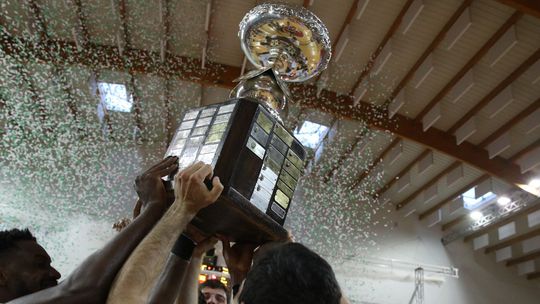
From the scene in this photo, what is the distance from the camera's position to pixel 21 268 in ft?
3.11

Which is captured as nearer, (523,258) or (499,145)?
(499,145)

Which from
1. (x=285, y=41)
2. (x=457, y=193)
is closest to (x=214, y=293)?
(x=285, y=41)

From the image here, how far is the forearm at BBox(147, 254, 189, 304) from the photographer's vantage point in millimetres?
1141

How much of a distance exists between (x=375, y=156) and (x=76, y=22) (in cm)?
546

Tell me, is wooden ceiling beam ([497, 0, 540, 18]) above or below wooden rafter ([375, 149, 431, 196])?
below

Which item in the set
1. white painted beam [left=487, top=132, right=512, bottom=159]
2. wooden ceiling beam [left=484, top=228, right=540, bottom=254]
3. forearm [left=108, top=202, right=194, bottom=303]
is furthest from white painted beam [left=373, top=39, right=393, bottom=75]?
wooden ceiling beam [left=484, top=228, right=540, bottom=254]

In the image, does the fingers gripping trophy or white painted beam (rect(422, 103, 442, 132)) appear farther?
white painted beam (rect(422, 103, 442, 132))

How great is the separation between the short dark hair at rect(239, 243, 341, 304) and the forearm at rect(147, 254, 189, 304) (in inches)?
17.6

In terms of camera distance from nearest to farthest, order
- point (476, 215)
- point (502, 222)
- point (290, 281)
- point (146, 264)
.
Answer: point (290, 281) < point (146, 264) < point (476, 215) < point (502, 222)

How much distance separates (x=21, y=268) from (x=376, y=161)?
8621 millimetres

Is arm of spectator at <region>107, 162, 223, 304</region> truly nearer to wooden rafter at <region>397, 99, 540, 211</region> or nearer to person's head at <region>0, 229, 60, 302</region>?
person's head at <region>0, 229, 60, 302</region>

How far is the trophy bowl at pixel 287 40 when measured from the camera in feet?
6.03

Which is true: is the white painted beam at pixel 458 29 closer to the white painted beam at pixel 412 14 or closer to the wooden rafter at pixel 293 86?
the white painted beam at pixel 412 14

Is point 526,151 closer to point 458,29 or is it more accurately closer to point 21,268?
point 458,29
